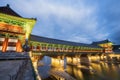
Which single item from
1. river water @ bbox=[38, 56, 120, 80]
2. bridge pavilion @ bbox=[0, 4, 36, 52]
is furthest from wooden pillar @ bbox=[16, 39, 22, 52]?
river water @ bbox=[38, 56, 120, 80]

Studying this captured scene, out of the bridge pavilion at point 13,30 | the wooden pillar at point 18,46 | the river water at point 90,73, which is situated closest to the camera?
the bridge pavilion at point 13,30

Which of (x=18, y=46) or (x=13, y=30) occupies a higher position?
(x=13, y=30)

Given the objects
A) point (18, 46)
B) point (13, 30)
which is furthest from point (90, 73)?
point (13, 30)

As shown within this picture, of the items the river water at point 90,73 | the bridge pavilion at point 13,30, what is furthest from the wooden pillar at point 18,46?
the river water at point 90,73

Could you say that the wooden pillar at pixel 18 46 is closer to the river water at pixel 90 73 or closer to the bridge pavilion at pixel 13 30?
the bridge pavilion at pixel 13 30

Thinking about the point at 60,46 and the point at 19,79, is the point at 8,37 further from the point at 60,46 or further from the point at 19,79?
the point at 60,46

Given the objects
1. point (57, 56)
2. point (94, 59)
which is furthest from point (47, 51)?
point (94, 59)

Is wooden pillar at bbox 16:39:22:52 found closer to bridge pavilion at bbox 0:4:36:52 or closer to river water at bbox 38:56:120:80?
bridge pavilion at bbox 0:4:36:52

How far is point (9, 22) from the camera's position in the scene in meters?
14.1

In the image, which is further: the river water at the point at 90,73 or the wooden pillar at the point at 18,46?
the river water at the point at 90,73

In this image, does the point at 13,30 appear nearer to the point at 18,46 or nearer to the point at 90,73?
the point at 18,46

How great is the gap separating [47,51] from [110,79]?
14.4 metres

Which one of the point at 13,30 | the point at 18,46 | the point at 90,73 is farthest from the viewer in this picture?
the point at 90,73

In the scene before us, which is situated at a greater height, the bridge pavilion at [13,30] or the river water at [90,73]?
the bridge pavilion at [13,30]
